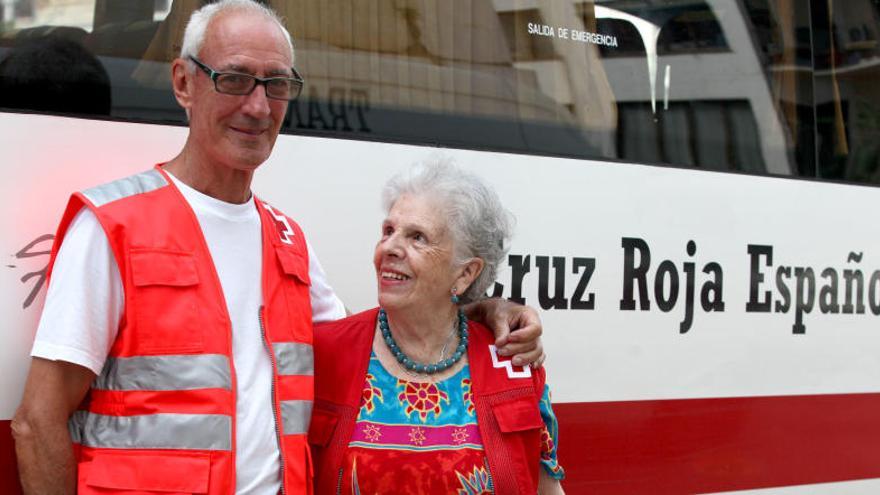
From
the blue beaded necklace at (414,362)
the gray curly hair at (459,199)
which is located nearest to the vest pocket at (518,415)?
the blue beaded necklace at (414,362)

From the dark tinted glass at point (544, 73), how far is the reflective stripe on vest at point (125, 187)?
0.41 m

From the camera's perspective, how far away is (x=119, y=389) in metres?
2.41

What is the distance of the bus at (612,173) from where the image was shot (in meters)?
2.90

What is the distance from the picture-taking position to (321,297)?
2986mm

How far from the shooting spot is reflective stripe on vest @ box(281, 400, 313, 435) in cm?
260

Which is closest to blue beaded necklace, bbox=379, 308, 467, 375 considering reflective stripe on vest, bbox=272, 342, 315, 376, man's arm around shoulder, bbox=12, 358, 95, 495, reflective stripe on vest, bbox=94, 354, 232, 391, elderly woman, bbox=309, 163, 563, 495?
elderly woman, bbox=309, 163, 563, 495

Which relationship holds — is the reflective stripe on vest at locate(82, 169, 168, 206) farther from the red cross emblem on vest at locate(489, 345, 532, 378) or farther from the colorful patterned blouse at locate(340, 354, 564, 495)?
the red cross emblem on vest at locate(489, 345, 532, 378)

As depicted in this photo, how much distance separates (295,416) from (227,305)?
0.28 meters

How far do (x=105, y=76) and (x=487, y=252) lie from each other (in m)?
1.00

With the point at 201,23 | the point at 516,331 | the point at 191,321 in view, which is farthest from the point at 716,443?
the point at 201,23

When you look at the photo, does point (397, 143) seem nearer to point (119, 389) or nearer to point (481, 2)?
point (481, 2)

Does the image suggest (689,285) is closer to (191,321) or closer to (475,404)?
(475,404)

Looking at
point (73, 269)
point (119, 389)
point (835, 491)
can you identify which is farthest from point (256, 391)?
point (835, 491)

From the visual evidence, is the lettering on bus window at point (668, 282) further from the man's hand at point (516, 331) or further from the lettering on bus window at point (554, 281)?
the man's hand at point (516, 331)
